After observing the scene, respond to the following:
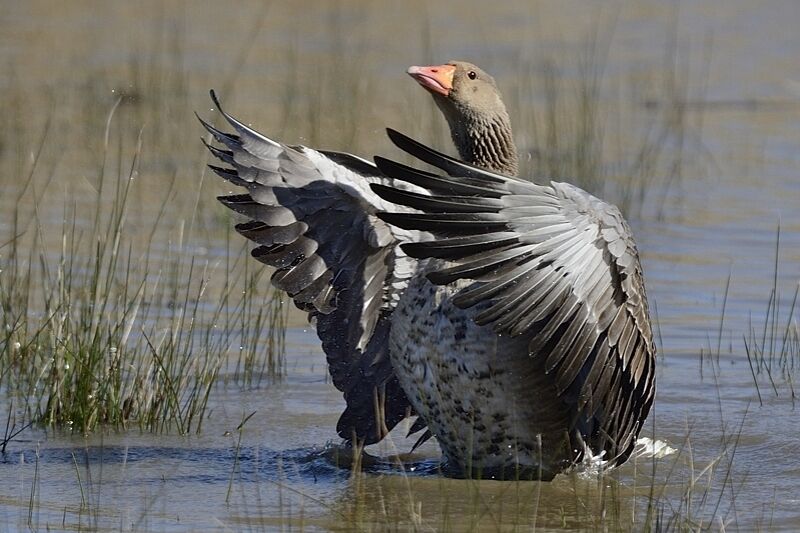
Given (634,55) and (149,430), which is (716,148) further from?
(149,430)

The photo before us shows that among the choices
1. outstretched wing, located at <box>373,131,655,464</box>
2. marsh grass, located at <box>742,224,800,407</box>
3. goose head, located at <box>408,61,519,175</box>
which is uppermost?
goose head, located at <box>408,61,519,175</box>

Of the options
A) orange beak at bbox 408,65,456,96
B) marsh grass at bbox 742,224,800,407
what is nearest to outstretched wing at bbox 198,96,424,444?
orange beak at bbox 408,65,456,96

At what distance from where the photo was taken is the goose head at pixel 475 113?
6.97 meters

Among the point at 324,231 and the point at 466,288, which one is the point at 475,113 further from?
the point at 466,288

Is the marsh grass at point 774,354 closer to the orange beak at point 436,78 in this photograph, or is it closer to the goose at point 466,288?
the goose at point 466,288

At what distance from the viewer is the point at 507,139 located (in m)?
7.00

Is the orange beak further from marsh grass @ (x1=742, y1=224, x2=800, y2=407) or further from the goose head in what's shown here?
marsh grass @ (x1=742, y1=224, x2=800, y2=407)

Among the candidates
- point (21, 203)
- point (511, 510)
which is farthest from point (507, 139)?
point (21, 203)

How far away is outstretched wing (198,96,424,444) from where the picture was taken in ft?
21.6

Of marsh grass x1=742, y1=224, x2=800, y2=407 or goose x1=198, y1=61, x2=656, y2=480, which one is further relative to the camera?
A: marsh grass x1=742, y1=224, x2=800, y2=407

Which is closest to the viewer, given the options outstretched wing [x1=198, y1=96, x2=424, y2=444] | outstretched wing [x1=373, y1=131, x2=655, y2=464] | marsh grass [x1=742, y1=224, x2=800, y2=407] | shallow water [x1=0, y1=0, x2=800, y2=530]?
outstretched wing [x1=373, y1=131, x2=655, y2=464]

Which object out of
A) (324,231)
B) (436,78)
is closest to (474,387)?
(324,231)

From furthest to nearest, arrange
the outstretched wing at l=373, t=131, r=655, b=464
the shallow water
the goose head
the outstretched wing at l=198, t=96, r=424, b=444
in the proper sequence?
the goose head, the outstretched wing at l=198, t=96, r=424, b=444, the shallow water, the outstretched wing at l=373, t=131, r=655, b=464

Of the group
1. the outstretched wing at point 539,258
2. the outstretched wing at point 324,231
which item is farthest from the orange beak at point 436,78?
the outstretched wing at point 539,258
